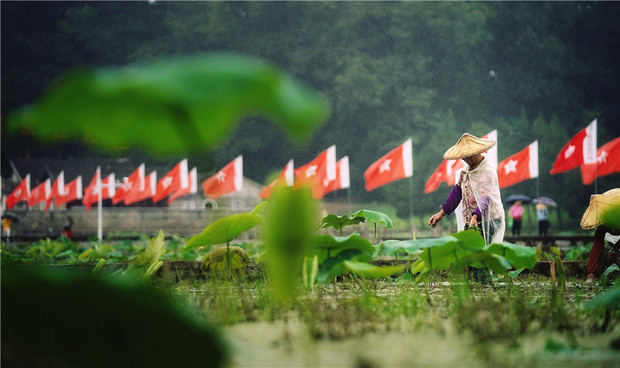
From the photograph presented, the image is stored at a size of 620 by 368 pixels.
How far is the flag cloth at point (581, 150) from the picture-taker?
14.5 meters

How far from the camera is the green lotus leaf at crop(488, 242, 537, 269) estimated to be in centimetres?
264

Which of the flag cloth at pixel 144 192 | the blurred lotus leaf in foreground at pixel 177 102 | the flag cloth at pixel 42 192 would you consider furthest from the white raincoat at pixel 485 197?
the flag cloth at pixel 144 192

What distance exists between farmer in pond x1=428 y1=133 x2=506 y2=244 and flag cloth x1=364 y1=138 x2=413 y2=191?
10.3 metres

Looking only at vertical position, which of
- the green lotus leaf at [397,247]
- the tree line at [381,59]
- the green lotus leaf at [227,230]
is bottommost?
the green lotus leaf at [397,247]

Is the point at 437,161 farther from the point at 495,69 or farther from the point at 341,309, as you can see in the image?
the point at 341,309

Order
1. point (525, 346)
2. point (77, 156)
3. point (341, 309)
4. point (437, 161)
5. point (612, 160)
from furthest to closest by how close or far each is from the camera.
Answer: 1. point (77, 156)
2. point (437, 161)
3. point (612, 160)
4. point (341, 309)
5. point (525, 346)

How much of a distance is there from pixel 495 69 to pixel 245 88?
4032 cm

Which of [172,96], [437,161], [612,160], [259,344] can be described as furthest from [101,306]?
[437,161]

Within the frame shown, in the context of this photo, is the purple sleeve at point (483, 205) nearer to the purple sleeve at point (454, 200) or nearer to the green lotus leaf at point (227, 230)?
the purple sleeve at point (454, 200)

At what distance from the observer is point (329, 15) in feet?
136

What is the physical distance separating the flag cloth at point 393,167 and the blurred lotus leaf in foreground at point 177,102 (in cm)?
1379

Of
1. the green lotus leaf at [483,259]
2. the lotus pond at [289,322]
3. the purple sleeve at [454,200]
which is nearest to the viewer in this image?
the lotus pond at [289,322]

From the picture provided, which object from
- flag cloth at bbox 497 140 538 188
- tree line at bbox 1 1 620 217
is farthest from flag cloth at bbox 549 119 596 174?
tree line at bbox 1 1 620 217

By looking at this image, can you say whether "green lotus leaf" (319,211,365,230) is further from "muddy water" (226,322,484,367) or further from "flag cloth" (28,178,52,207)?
"flag cloth" (28,178,52,207)
